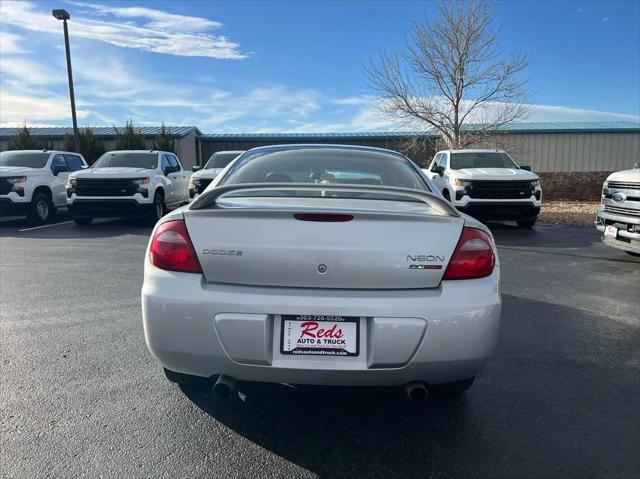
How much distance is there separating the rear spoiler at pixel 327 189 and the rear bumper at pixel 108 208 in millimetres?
8826

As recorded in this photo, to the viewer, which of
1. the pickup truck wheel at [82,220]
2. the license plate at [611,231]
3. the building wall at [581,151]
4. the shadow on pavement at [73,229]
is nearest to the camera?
the license plate at [611,231]

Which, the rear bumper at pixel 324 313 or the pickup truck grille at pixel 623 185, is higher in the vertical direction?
the pickup truck grille at pixel 623 185

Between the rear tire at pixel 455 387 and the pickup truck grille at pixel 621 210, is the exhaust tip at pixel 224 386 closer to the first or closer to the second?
A: the rear tire at pixel 455 387

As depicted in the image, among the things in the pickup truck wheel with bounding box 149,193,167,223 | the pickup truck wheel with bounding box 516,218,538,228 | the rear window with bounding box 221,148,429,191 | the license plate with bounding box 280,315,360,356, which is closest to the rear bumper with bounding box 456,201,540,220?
the pickup truck wheel with bounding box 516,218,538,228

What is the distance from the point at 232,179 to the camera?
12.2ft

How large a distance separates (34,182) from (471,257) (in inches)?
467

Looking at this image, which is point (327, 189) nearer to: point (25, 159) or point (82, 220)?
point (82, 220)

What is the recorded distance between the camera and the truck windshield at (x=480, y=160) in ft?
40.3

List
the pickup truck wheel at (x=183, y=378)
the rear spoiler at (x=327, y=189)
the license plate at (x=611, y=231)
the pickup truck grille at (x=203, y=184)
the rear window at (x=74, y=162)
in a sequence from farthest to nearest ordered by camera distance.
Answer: the rear window at (x=74, y=162), the pickup truck grille at (x=203, y=184), the license plate at (x=611, y=231), the pickup truck wheel at (x=183, y=378), the rear spoiler at (x=327, y=189)

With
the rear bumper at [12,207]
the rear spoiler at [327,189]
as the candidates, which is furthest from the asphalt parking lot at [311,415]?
the rear bumper at [12,207]

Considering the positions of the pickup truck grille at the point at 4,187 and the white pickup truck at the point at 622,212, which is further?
the pickup truck grille at the point at 4,187

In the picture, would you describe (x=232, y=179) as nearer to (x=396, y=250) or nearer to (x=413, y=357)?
(x=396, y=250)

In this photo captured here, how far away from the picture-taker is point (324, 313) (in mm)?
2369

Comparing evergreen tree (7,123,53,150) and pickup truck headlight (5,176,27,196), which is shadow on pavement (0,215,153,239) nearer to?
pickup truck headlight (5,176,27,196)
